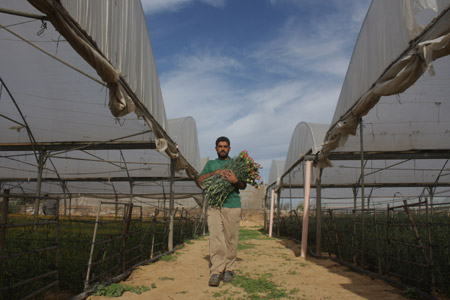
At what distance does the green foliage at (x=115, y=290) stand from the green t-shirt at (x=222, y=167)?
1.47 meters

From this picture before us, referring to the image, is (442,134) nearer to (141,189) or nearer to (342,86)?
(342,86)

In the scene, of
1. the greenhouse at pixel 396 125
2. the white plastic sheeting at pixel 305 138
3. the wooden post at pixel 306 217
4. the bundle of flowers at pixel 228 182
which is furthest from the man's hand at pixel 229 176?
the white plastic sheeting at pixel 305 138

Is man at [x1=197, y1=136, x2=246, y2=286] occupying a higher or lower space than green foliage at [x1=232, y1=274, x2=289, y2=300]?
higher

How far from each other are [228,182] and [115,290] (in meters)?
1.86

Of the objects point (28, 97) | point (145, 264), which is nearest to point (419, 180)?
point (145, 264)

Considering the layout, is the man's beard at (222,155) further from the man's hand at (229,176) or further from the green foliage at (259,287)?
the green foliage at (259,287)

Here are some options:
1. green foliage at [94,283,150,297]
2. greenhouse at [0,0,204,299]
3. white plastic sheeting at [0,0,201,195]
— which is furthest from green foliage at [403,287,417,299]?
white plastic sheeting at [0,0,201,195]

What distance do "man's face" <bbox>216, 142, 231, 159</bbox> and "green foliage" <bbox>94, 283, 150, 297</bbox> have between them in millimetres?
1996

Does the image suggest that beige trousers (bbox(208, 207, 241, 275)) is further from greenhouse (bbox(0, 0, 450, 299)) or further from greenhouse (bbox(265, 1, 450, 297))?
greenhouse (bbox(265, 1, 450, 297))

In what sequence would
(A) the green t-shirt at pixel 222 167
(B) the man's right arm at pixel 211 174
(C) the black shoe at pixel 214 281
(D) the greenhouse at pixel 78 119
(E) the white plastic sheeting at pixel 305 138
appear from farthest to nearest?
(E) the white plastic sheeting at pixel 305 138 → (A) the green t-shirt at pixel 222 167 → (B) the man's right arm at pixel 211 174 → (C) the black shoe at pixel 214 281 → (D) the greenhouse at pixel 78 119

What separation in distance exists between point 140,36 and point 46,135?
6020 millimetres

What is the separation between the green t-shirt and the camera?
4.61 m

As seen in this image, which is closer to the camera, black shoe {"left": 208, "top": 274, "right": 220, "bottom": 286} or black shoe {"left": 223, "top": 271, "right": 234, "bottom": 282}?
black shoe {"left": 208, "top": 274, "right": 220, "bottom": 286}

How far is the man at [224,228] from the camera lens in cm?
437
